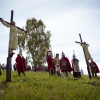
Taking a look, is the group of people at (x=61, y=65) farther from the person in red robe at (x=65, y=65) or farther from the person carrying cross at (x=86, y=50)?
the person carrying cross at (x=86, y=50)

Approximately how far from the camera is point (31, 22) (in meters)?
35.7

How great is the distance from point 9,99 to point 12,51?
531 centimetres

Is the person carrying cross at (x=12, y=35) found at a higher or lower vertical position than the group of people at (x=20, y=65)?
higher

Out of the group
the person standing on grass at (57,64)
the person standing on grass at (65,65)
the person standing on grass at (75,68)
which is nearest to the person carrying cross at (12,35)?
the person standing on grass at (57,64)

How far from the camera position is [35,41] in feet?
113

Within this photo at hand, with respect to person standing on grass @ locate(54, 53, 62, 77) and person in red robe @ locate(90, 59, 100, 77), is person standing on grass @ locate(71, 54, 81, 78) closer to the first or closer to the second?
person standing on grass @ locate(54, 53, 62, 77)

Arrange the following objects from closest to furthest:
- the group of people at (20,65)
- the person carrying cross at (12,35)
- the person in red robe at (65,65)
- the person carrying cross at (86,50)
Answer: the person carrying cross at (12,35)
the group of people at (20,65)
the person in red robe at (65,65)
the person carrying cross at (86,50)

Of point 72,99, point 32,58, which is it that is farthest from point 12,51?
point 32,58

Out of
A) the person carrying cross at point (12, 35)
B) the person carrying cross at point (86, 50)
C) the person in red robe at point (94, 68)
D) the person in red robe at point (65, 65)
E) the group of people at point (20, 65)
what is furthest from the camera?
the person in red robe at point (94, 68)

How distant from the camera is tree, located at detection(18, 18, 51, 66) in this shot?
33531 millimetres

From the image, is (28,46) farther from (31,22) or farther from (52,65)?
(52,65)

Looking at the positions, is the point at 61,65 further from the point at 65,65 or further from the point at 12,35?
the point at 12,35

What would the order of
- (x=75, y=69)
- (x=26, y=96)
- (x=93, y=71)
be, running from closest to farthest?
(x=26, y=96), (x=75, y=69), (x=93, y=71)

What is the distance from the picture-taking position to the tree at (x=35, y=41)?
33531mm
